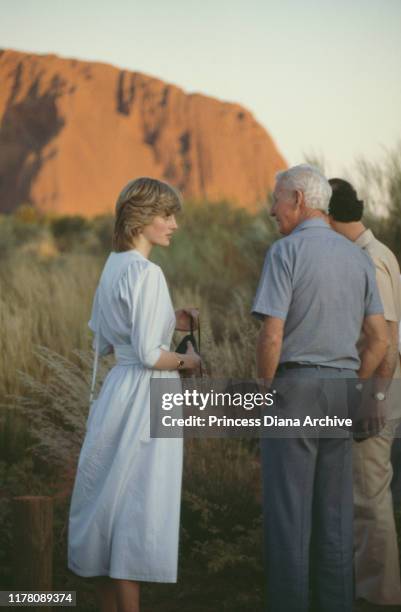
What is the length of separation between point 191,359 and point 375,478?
3.82ft

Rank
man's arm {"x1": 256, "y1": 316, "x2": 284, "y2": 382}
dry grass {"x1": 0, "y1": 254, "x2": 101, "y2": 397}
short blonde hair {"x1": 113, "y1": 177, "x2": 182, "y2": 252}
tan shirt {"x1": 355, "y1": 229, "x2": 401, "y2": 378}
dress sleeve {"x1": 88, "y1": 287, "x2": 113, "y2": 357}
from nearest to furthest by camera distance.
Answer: man's arm {"x1": 256, "y1": 316, "x2": 284, "y2": 382} → short blonde hair {"x1": 113, "y1": 177, "x2": 182, "y2": 252} → dress sleeve {"x1": 88, "y1": 287, "x2": 113, "y2": 357} → tan shirt {"x1": 355, "y1": 229, "x2": 401, "y2": 378} → dry grass {"x1": 0, "y1": 254, "x2": 101, "y2": 397}

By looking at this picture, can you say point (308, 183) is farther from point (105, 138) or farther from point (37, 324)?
point (105, 138)

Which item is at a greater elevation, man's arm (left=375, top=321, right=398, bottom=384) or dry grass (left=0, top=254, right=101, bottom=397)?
dry grass (left=0, top=254, right=101, bottom=397)

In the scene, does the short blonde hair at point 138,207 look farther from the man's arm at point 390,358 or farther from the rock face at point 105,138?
the rock face at point 105,138

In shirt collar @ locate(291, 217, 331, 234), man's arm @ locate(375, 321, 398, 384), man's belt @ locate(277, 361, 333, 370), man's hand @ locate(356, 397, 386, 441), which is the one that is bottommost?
man's hand @ locate(356, 397, 386, 441)

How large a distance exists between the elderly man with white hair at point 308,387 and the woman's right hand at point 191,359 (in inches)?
14.1

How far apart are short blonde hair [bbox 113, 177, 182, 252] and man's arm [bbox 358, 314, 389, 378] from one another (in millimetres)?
924

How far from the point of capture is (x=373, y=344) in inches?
152

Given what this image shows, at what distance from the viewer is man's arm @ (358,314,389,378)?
3814 mm

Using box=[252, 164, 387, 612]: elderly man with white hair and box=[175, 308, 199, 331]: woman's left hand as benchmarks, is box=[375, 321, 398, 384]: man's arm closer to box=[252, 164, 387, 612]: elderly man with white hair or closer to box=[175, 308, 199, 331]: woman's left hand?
box=[252, 164, 387, 612]: elderly man with white hair

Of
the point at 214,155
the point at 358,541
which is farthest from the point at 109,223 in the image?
the point at 214,155

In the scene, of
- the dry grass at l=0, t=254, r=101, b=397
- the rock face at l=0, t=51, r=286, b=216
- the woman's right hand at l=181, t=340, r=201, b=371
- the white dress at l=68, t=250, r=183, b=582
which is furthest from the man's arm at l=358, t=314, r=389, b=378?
the rock face at l=0, t=51, r=286, b=216

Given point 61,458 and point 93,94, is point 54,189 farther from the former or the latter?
point 61,458

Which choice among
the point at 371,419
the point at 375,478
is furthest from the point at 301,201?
the point at 375,478
